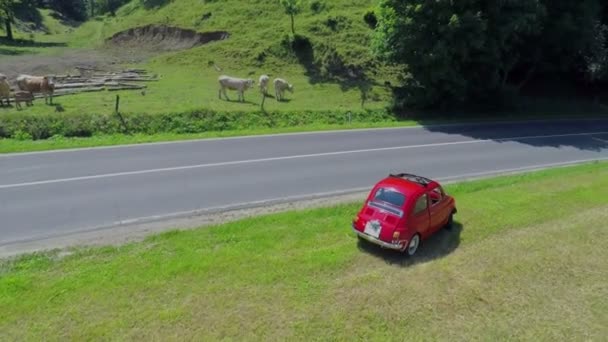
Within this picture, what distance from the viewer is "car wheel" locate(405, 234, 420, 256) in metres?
10.7

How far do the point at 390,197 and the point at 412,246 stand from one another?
1.35m

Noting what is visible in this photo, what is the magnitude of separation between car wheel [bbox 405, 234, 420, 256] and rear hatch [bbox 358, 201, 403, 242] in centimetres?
68

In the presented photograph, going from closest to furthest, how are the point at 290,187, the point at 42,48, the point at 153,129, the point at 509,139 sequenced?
the point at 290,187 < the point at 153,129 < the point at 509,139 < the point at 42,48

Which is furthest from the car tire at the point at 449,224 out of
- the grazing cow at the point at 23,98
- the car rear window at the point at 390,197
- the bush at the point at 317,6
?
the bush at the point at 317,6

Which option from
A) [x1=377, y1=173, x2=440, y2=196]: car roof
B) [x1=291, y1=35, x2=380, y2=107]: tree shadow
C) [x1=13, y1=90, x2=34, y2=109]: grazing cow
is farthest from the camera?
[x1=291, y1=35, x2=380, y2=107]: tree shadow

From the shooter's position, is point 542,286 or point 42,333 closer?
point 42,333

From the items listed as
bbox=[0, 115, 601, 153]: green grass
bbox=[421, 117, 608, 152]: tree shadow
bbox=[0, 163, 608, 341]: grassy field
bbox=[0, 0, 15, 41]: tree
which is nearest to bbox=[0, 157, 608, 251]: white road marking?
bbox=[0, 163, 608, 341]: grassy field

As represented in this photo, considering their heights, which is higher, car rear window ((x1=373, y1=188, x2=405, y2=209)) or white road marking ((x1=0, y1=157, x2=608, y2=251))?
car rear window ((x1=373, y1=188, x2=405, y2=209))

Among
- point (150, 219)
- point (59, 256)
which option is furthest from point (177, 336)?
point (150, 219)

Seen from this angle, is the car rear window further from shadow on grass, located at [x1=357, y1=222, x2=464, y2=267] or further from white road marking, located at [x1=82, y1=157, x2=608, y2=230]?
white road marking, located at [x1=82, y1=157, x2=608, y2=230]

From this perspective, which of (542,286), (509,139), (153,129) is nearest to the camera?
(542,286)

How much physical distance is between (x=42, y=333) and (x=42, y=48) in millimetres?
50554

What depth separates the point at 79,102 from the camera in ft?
80.2

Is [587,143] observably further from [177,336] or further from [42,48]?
[42,48]
